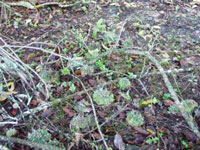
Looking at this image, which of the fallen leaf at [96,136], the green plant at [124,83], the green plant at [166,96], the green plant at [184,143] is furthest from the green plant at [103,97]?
the green plant at [184,143]

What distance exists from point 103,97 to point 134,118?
0.30 meters

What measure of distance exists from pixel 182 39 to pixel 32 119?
1.81 m

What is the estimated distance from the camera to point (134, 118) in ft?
6.13

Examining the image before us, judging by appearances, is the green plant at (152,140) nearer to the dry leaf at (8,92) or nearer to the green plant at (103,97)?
the green plant at (103,97)

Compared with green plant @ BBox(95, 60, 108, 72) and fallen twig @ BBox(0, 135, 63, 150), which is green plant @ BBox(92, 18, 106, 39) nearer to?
green plant @ BBox(95, 60, 108, 72)

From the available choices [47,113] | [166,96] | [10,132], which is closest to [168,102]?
[166,96]

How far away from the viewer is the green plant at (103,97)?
1.99 meters

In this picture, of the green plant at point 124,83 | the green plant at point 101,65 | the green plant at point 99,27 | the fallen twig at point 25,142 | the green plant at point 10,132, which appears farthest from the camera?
the green plant at point 99,27

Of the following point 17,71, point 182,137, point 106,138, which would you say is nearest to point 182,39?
point 182,137

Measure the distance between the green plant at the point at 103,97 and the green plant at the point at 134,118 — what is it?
0.20 metres

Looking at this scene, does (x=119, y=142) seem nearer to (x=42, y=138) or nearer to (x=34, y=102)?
(x=42, y=138)

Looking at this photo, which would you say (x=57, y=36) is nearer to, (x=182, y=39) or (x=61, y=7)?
(x=61, y=7)

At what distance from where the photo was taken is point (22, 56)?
246 cm

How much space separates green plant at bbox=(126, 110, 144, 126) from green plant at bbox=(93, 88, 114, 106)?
198mm
